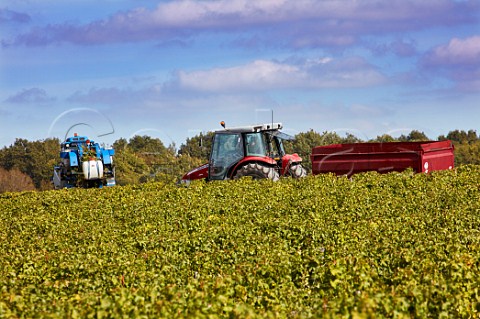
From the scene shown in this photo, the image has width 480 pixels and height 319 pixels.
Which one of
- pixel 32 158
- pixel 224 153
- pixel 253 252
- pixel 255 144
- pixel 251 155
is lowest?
pixel 253 252

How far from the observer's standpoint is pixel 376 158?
85.2 feet

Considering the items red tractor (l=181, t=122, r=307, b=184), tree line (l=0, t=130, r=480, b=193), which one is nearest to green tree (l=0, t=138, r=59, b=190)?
tree line (l=0, t=130, r=480, b=193)

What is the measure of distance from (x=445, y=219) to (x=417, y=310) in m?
6.95

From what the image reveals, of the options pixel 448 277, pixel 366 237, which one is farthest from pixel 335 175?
pixel 448 277

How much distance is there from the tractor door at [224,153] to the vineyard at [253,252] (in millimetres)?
1617

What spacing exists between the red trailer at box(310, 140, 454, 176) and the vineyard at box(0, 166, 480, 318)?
2717mm

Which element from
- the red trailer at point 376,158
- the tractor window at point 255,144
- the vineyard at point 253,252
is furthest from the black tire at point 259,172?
the red trailer at point 376,158

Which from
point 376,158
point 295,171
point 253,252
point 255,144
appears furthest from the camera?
point 376,158

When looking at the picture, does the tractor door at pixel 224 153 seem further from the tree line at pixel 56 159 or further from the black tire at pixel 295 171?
the tree line at pixel 56 159

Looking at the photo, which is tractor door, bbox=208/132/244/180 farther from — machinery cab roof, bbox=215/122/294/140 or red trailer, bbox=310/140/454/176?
red trailer, bbox=310/140/454/176

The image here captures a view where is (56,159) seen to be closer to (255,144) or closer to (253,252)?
(255,144)

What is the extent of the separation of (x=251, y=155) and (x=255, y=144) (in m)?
0.38

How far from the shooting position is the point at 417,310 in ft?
28.3

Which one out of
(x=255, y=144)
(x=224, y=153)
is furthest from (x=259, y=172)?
(x=224, y=153)
